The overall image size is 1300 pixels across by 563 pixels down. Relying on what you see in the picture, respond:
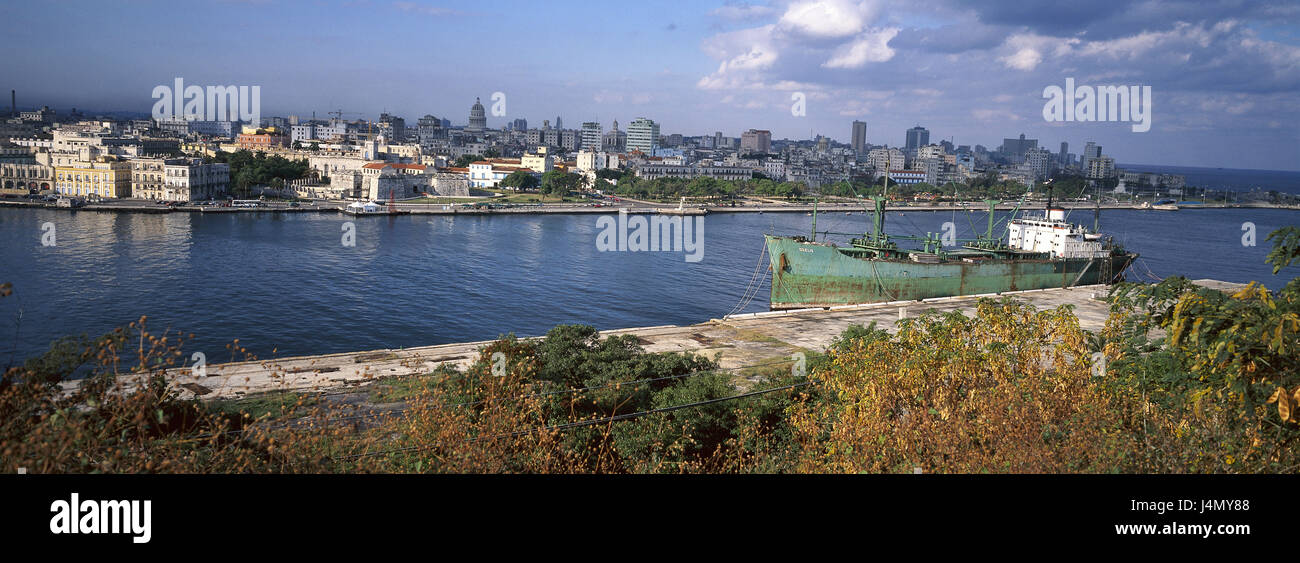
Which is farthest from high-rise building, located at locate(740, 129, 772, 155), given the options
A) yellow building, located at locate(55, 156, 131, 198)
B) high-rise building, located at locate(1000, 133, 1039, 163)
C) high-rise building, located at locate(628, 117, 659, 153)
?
yellow building, located at locate(55, 156, 131, 198)

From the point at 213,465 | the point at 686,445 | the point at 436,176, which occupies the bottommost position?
the point at 686,445

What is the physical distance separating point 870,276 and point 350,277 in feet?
38.9

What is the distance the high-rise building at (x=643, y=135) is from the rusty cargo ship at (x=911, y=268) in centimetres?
7831

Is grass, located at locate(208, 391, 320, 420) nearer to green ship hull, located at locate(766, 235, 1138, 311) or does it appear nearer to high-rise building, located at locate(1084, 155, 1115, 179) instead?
green ship hull, located at locate(766, 235, 1138, 311)

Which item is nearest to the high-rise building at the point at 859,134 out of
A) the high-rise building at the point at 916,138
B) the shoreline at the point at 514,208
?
the high-rise building at the point at 916,138

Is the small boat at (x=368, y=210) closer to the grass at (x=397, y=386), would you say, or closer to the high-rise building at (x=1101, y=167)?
the grass at (x=397, y=386)

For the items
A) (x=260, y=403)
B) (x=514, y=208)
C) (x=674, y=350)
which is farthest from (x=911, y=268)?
(x=514, y=208)

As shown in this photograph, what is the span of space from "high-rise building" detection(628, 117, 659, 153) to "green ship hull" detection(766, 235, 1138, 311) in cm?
7947

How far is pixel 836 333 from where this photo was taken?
1059cm

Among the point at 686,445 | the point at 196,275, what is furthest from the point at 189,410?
the point at 196,275

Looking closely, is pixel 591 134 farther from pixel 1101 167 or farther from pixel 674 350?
pixel 674 350

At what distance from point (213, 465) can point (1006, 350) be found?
405cm

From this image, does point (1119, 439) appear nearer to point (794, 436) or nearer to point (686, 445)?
point (794, 436)

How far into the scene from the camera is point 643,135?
95.9 m
